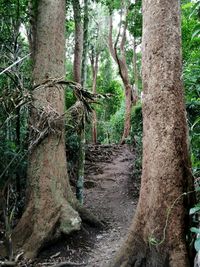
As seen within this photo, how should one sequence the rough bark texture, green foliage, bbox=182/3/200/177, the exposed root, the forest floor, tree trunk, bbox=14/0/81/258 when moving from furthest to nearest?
the rough bark texture, the exposed root, tree trunk, bbox=14/0/81/258, the forest floor, green foliage, bbox=182/3/200/177

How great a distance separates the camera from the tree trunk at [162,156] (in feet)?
11.6

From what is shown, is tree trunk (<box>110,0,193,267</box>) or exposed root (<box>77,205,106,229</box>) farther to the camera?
exposed root (<box>77,205,106,229</box>)

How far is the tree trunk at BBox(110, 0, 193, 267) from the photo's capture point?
354cm

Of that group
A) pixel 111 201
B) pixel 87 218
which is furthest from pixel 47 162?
pixel 111 201

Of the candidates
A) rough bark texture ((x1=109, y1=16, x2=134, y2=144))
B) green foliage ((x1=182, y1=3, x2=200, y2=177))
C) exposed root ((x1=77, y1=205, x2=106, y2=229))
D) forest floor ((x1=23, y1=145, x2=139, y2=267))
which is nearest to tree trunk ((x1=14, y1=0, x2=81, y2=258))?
exposed root ((x1=77, y1=205, x2=106, y2=229))

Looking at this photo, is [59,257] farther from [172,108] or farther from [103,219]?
[172,108]

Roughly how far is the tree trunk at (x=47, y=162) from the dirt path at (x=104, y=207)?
34 centimetres

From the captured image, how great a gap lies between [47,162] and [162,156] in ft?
8.39

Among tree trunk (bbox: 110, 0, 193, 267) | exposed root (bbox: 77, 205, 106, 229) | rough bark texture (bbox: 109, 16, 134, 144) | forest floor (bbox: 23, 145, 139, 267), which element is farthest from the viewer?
rough bark texture (bbox: 109, 16, 134, 144)

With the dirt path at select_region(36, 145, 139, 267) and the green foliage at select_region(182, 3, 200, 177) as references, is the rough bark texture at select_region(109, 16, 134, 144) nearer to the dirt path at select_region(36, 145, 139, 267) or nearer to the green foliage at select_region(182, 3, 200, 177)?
the dirt path at select_region(36, 145, 139, 267)

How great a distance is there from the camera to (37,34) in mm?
6027

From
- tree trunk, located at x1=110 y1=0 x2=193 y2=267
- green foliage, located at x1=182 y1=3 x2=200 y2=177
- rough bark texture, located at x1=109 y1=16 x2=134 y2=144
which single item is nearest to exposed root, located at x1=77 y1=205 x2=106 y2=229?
tree trunk, located at x1=110 y1=0 x2=193 y2=267

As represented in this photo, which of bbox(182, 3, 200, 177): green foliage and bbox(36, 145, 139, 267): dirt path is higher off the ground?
bbox(182, 3, 200, 177): green foliage

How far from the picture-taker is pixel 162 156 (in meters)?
3.65
